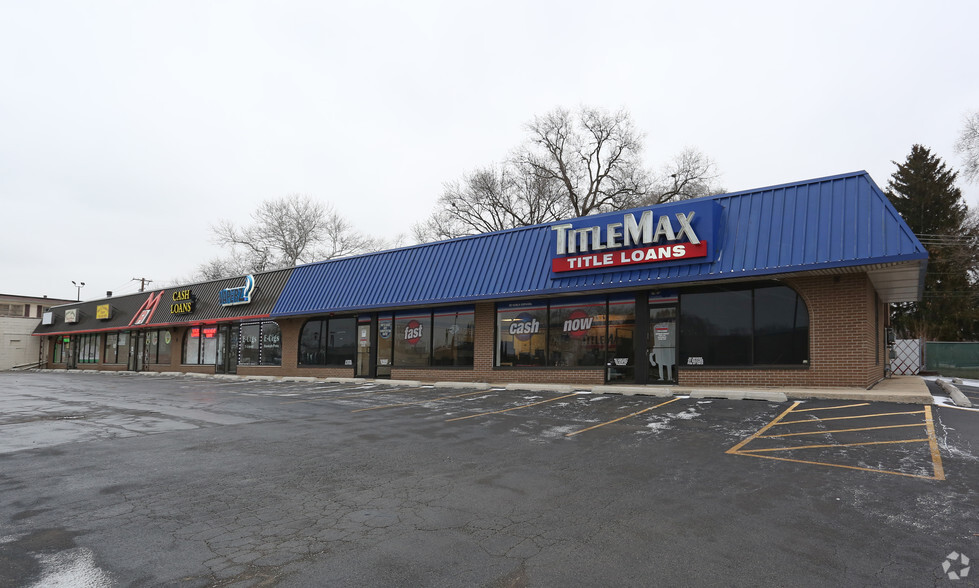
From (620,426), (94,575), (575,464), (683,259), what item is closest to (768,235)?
(683,259)

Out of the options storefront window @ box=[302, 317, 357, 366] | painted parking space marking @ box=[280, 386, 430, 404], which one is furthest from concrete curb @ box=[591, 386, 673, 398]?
storefront window @ box=[302, 317, 357, 366]

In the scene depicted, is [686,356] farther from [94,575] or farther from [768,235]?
[94,575]

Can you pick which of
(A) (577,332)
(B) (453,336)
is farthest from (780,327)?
(B) (453,336)

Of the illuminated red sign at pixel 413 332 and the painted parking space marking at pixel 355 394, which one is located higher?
the illuminated red sign at pixel 413 332

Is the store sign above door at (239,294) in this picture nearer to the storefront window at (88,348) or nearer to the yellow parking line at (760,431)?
the storefront window at (88,348)

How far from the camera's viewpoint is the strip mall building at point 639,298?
43.1ft

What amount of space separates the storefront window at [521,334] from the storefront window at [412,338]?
347cm

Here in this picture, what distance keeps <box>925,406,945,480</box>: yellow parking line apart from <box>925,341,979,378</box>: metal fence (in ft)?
68.2

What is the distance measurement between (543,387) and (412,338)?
7186 mm

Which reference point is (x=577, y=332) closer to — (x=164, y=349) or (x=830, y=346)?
(x=830, y=346)

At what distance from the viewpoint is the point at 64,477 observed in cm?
666

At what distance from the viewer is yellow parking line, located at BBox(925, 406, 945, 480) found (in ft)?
20.6

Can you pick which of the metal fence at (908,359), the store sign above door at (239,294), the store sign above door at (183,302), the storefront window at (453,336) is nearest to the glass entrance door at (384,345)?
the storefront window at (453,336)

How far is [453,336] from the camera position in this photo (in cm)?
2067
